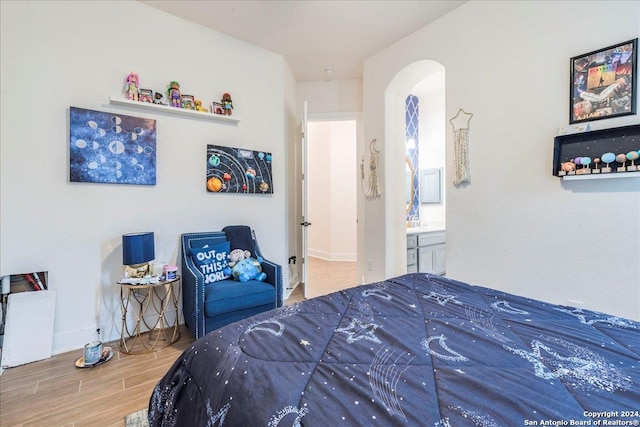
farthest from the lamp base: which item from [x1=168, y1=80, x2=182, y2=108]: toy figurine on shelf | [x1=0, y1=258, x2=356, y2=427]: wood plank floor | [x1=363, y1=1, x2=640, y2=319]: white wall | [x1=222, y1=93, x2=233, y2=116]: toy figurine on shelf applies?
[x1=363, y1=1, x2=640, y2=319]: white wall

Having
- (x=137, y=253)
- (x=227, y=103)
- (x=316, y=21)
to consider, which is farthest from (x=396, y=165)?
(x=137, y=253)

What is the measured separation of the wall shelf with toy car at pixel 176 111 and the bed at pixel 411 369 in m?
2.29

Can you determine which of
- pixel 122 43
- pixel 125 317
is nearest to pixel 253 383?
pixel 125 317

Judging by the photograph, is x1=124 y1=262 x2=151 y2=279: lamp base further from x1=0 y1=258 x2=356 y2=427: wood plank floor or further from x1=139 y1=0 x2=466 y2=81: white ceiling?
x1=139 y1=0 x2=466 y2=81: white ceiling

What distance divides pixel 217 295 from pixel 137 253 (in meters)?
0.69

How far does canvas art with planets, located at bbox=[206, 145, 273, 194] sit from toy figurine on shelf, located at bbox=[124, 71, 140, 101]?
2.37 ft

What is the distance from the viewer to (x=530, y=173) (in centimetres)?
220

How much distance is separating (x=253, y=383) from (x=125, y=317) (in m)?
2.21

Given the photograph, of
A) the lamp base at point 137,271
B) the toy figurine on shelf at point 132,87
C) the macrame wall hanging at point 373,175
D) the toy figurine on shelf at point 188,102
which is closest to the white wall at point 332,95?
the macrame wall hanging at point 373,175

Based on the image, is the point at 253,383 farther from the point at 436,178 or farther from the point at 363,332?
the point at 436,178

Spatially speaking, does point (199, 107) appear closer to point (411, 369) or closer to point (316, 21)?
point (316, 21)

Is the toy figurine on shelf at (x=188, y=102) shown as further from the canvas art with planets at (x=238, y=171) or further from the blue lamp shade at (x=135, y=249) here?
the blue lamp shade at (x=135, y=249)

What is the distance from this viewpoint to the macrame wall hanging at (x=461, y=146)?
259 centimetres

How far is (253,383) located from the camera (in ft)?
2.52
